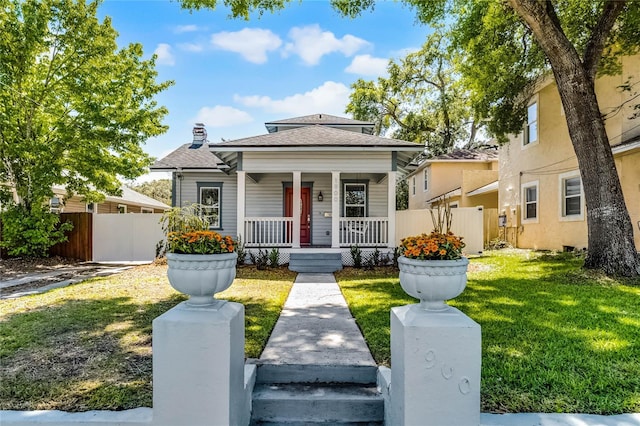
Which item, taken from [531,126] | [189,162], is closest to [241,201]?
[189,162]

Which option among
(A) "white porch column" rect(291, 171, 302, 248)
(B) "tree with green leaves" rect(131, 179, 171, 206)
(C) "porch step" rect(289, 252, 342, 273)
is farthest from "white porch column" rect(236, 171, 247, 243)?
(B) "tree with green leaves" rect(131, 179, 171, 206)

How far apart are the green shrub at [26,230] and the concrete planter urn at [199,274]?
1202 cm

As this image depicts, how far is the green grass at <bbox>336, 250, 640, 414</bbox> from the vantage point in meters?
3.03

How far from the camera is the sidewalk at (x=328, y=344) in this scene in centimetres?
268

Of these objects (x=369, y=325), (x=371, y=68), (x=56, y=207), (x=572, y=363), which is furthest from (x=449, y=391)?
(x=371, y=68)

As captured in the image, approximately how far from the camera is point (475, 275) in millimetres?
9211

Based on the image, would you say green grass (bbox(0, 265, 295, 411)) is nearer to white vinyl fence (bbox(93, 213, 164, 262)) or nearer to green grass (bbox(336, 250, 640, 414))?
green grass (bbox(336, 250, 640, 414))

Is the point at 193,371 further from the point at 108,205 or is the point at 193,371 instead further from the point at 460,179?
the point at 108,205

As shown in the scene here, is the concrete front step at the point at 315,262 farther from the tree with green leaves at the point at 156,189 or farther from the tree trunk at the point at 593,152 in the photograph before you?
the tree with green leaves at the point at 156,189

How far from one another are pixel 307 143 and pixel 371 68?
58.5 ft

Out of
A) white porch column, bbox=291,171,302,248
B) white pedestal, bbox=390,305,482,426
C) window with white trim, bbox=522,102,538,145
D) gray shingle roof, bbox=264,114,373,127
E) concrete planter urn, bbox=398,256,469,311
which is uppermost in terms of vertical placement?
gray shingle roof, bbox=264,114,373,127

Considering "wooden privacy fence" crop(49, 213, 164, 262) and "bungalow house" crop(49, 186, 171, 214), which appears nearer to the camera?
"wooden privacy fence" crop(49, 213, 164, 262)

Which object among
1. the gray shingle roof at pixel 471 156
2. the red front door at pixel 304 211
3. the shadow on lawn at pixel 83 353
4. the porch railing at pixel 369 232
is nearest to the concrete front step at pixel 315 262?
the porch railing at pixel 369 232

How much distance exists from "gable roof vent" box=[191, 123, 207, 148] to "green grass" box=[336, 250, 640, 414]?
12.6 m
